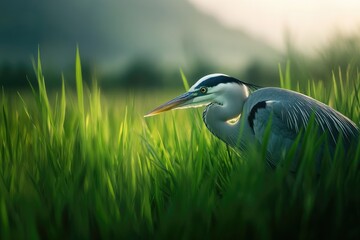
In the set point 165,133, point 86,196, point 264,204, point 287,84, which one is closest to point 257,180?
point 264,204

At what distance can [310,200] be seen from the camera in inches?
51.9

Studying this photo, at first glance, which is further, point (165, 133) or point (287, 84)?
point (287, 84)

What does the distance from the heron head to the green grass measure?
6cm

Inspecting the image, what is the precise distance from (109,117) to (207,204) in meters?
0.73

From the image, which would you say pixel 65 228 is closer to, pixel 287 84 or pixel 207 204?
pixel 207 204

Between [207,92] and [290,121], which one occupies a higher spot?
[207,92]

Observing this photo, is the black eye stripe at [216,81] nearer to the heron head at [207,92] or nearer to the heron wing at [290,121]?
the heron head at [207,92]

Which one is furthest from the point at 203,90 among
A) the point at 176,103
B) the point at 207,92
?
the point at 176,103

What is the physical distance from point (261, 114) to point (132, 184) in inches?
23.2

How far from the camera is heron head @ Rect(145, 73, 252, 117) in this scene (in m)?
2.12

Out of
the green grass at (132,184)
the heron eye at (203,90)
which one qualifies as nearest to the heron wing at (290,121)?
the green grass at (132,184)

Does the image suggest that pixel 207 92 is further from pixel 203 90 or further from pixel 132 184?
pixel 132 184

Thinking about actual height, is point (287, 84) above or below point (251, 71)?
above

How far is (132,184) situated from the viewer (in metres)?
1.64
